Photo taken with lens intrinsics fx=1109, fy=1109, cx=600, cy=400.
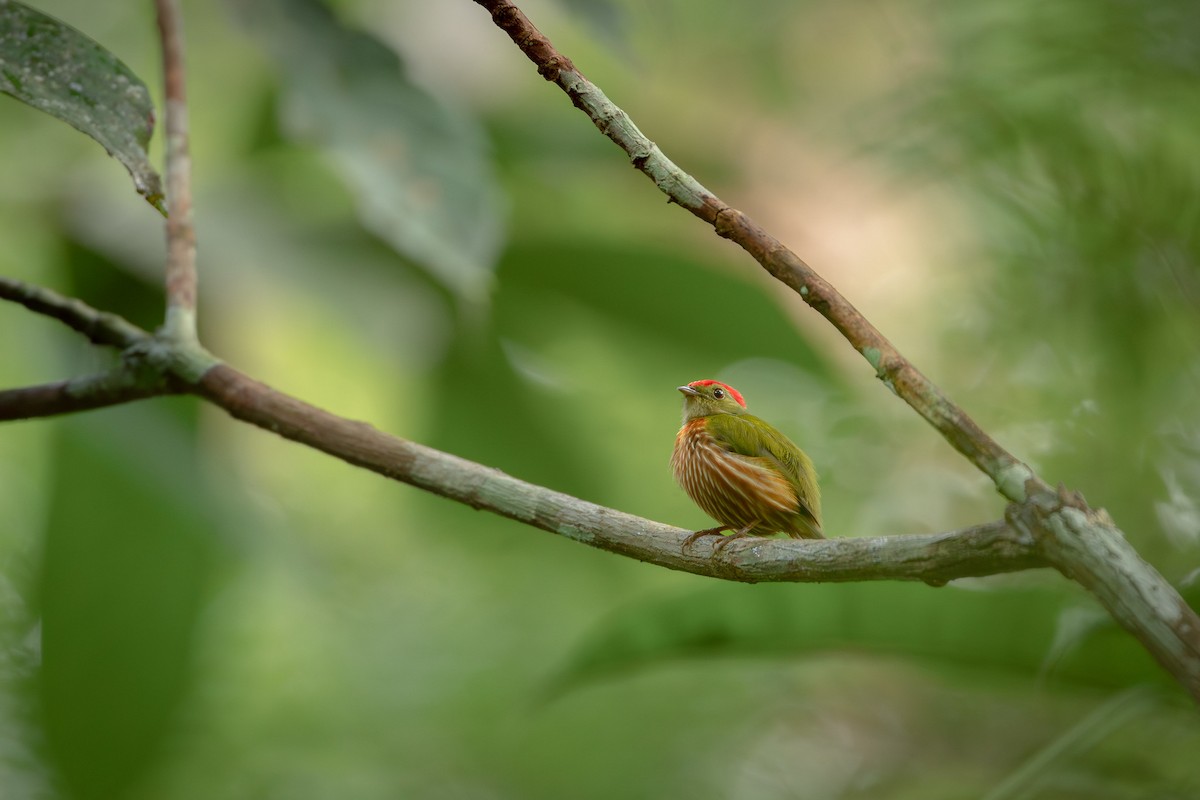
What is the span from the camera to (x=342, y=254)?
13.9 ft

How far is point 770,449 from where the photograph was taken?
2295 mm

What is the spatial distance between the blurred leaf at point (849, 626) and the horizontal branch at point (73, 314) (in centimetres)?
123

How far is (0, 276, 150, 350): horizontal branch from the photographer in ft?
5.39

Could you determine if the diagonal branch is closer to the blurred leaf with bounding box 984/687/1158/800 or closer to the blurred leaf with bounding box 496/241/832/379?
the blurred leaf with bounding box 984/687/1158/800

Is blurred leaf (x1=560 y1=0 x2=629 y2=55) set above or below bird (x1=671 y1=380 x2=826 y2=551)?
above

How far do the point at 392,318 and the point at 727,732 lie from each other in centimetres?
215

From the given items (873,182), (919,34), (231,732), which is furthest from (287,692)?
(919,34)

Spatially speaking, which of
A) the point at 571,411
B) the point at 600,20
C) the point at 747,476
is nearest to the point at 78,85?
the point at 747,476

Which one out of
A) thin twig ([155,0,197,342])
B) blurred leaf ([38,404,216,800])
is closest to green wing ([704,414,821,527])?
thin twig ([155,0,197,342])

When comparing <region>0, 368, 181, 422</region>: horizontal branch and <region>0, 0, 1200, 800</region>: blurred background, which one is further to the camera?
<region>0, 0, 1200, 800</region>: blurred background

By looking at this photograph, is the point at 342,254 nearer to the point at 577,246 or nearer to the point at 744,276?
the point at 577,246

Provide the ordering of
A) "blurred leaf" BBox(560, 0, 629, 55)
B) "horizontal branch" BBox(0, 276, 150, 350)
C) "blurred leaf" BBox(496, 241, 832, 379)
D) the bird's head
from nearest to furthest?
"horizontal branch" BBox(0, 276, 150, 350), the bird's head, "blurred leaf" BBox(560, 0, 629, 55), "blurred leaf" BBox(496, 241, 832, 379)

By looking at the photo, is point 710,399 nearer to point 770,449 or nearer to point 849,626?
point 770,449

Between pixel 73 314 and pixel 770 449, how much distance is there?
1.32 m
